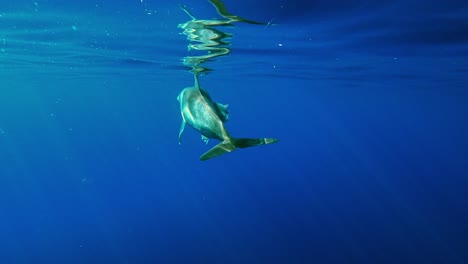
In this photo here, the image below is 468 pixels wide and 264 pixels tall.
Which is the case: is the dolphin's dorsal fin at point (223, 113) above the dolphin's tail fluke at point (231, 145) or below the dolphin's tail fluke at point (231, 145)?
above

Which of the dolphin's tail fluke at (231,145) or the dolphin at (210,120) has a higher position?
the dolphin at (210,120)

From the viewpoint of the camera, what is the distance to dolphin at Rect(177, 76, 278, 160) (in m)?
3.36

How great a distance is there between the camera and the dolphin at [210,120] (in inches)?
132

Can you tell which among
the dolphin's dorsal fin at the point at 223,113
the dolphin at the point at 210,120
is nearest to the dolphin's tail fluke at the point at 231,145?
the dolphin at the point at 210,120

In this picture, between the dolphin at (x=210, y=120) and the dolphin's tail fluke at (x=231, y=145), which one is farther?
the dolphin's tail fluke at (x=231, y=145)

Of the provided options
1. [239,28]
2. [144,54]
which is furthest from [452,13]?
[144,54]

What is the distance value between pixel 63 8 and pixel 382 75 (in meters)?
23.5

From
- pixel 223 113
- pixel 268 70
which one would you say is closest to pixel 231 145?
pixel 223 113

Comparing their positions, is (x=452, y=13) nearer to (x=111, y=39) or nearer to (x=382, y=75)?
(x=111, y=39)

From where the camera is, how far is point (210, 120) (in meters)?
3.36

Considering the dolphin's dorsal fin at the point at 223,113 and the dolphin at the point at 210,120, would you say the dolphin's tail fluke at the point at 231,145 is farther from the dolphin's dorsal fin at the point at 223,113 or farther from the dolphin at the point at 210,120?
the dolphin's dorsal fin at the point at 223,113

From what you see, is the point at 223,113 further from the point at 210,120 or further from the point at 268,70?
the point at 268,70

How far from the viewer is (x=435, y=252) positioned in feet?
67.6

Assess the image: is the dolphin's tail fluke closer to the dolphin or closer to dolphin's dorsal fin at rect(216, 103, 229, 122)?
A: the dolphin
